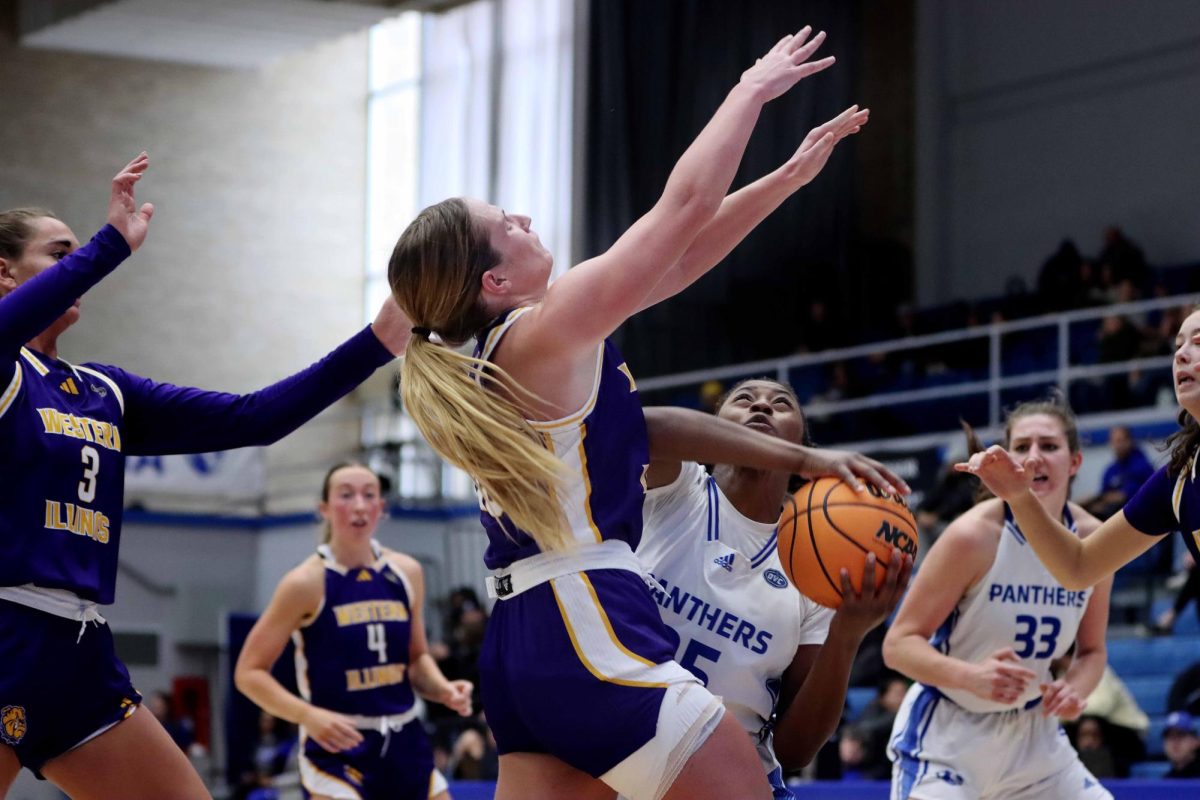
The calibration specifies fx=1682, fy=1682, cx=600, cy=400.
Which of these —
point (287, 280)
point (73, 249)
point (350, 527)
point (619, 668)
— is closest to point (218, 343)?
point (287, 280)

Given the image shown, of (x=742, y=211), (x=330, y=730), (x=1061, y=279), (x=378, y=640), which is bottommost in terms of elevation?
(x=330, y=730)

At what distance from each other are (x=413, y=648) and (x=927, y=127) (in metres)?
14.2

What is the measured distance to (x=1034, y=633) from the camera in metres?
5.38

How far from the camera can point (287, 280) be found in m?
22.0

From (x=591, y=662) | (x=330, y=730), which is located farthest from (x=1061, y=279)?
(x=591, y=662)

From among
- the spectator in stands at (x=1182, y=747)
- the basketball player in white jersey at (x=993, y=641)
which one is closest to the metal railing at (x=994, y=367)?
the spectator in stands at (x=1182, y=747)

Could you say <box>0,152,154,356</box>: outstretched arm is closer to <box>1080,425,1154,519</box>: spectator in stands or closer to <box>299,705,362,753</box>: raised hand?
<box>299,705,362,753</box>: raised hand

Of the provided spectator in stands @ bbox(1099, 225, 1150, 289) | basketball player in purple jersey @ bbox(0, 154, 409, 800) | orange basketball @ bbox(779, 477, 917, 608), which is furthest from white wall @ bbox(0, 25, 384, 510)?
orange basketball @ bbox(779, 477, 917, 608)

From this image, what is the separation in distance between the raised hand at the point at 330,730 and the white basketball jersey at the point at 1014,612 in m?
2.27

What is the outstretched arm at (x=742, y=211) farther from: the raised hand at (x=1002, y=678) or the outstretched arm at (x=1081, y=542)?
the raised hand at (x=1002, y=678)

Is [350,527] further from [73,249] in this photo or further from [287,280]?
[287,280]

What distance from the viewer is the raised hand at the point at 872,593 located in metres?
3.46

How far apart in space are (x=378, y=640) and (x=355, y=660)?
12 centimetres

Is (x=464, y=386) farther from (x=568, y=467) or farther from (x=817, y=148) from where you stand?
(x=817, y=148)
